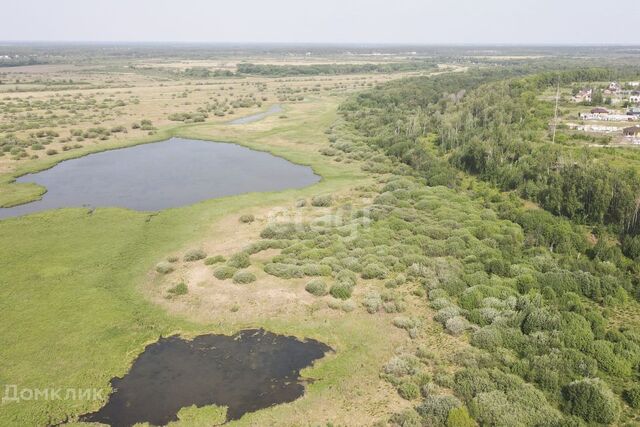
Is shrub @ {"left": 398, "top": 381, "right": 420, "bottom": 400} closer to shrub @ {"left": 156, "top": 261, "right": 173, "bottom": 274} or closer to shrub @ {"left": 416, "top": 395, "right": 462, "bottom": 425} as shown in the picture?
shrub @ {"left": 416, "top": 395, "right": 462, "bottom": 425}

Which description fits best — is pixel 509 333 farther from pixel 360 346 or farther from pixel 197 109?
pixel 197 109

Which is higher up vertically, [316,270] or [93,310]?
[316,270]

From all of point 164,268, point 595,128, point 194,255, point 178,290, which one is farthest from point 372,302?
point 595,128

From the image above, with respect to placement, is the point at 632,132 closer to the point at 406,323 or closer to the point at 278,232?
the point at 278,232

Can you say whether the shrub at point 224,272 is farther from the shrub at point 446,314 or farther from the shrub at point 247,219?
the shrub at point 446,314

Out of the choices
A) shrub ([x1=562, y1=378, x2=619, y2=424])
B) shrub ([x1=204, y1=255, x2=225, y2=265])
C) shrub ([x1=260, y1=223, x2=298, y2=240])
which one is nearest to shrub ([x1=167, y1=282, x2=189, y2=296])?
shrub ([x1=204, y1=255, x2=225, y2=265])

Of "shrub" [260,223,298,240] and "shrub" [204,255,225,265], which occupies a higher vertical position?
"shrub" [260,223,298,240]
